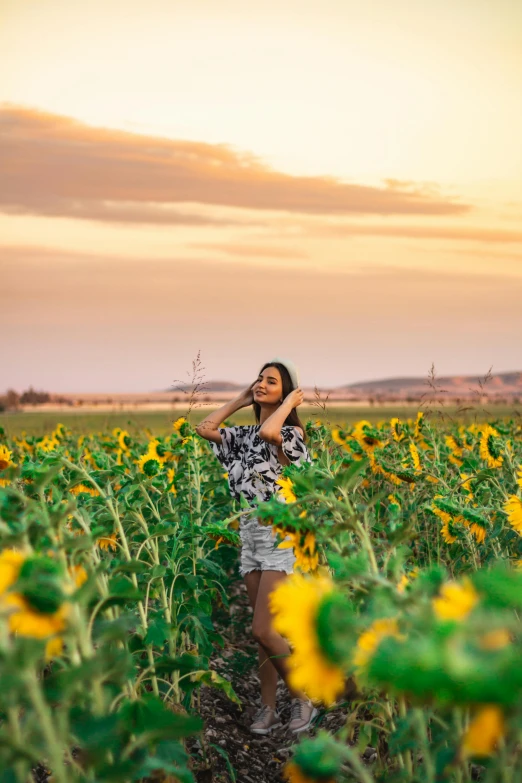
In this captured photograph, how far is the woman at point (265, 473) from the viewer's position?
5250 millimetres

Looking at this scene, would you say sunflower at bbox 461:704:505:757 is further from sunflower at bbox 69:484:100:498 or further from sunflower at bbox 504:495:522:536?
sunflower at bbox 69:484:100:498

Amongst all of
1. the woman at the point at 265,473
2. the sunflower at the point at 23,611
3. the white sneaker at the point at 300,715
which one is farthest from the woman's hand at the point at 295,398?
the sunflower at the point at 23,611

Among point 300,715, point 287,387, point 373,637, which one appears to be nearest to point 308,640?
point 373,637

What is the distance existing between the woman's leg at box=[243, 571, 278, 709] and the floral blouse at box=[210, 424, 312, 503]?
1.68 feet

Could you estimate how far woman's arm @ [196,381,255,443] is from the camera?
5926 mm

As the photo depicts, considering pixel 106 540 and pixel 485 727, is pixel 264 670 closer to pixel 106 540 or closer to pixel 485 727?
pixel 106 540

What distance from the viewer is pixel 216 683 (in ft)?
13.6

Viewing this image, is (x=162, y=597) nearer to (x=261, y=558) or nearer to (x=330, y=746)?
(x=261, y=558)

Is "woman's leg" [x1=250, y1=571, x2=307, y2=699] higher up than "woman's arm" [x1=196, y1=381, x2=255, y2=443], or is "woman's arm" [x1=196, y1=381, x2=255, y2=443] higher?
"woman's arm" [x1=196, y1=381, x2=255, y2=443]

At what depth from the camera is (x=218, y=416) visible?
19.8 feet

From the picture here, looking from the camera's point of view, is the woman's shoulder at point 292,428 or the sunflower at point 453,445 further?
the sunflower at point 453,445

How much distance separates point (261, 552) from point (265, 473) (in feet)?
1.71

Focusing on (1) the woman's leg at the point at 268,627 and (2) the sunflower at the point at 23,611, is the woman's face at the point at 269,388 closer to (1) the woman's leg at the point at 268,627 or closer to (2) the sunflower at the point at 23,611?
(1) the woman's leg at the point at 268,627

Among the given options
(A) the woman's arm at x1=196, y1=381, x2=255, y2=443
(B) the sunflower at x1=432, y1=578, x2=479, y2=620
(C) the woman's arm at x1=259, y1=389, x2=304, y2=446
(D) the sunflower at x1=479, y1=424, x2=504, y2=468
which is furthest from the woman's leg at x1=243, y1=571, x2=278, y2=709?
(B) the sunflower at x1=432, y1=578, x2=479, y2=620
